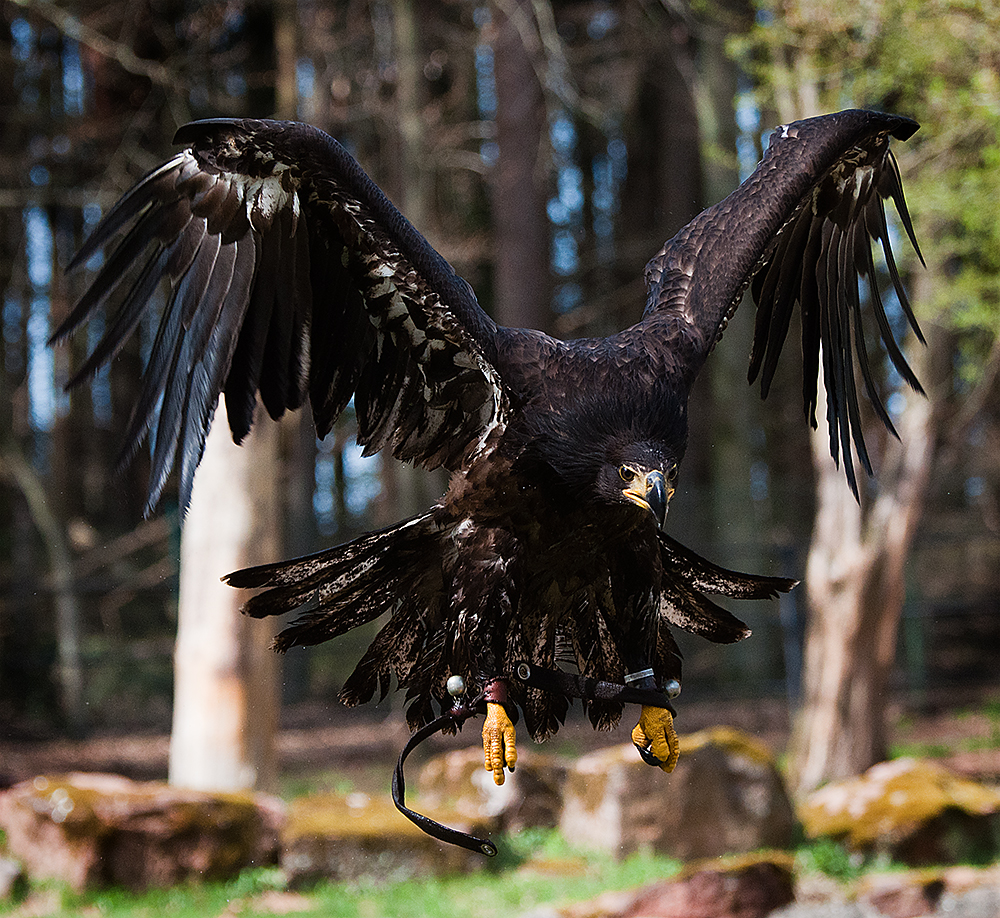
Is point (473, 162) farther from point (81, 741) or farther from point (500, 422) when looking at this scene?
point (500, 422)

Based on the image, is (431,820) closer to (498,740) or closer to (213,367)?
(498,740)

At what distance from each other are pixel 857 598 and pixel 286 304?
677 centimetres

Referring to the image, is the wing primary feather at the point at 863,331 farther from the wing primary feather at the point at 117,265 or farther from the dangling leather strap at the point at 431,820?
the wing primary feather at the point at 117,265

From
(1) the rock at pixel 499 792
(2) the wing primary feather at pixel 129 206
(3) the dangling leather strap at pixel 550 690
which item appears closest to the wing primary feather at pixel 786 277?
(3) the dangling leather strap at pixel 550 690

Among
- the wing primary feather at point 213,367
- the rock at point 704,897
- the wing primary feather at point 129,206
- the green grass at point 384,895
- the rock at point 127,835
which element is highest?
the wing primary feather at point 129,206

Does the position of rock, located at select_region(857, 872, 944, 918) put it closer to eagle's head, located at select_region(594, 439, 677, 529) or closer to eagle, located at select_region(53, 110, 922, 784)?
eagle, located at select_region(53, 110, 922, 784)

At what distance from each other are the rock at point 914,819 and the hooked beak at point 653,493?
5986 millimetres

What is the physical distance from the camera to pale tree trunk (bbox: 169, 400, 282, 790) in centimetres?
801

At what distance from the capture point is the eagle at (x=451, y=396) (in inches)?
122

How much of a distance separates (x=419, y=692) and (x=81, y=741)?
377 inches

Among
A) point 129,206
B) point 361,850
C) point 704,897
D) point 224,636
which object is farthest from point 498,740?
point 224,636

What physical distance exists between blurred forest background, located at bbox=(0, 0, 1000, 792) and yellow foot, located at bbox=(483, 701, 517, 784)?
17.5ft

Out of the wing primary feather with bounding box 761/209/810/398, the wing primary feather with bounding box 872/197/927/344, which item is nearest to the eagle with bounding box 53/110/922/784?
the wing primary feather with bounding box 872/197/927/344

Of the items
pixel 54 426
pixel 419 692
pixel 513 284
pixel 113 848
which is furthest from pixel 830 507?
pixel 54 426
